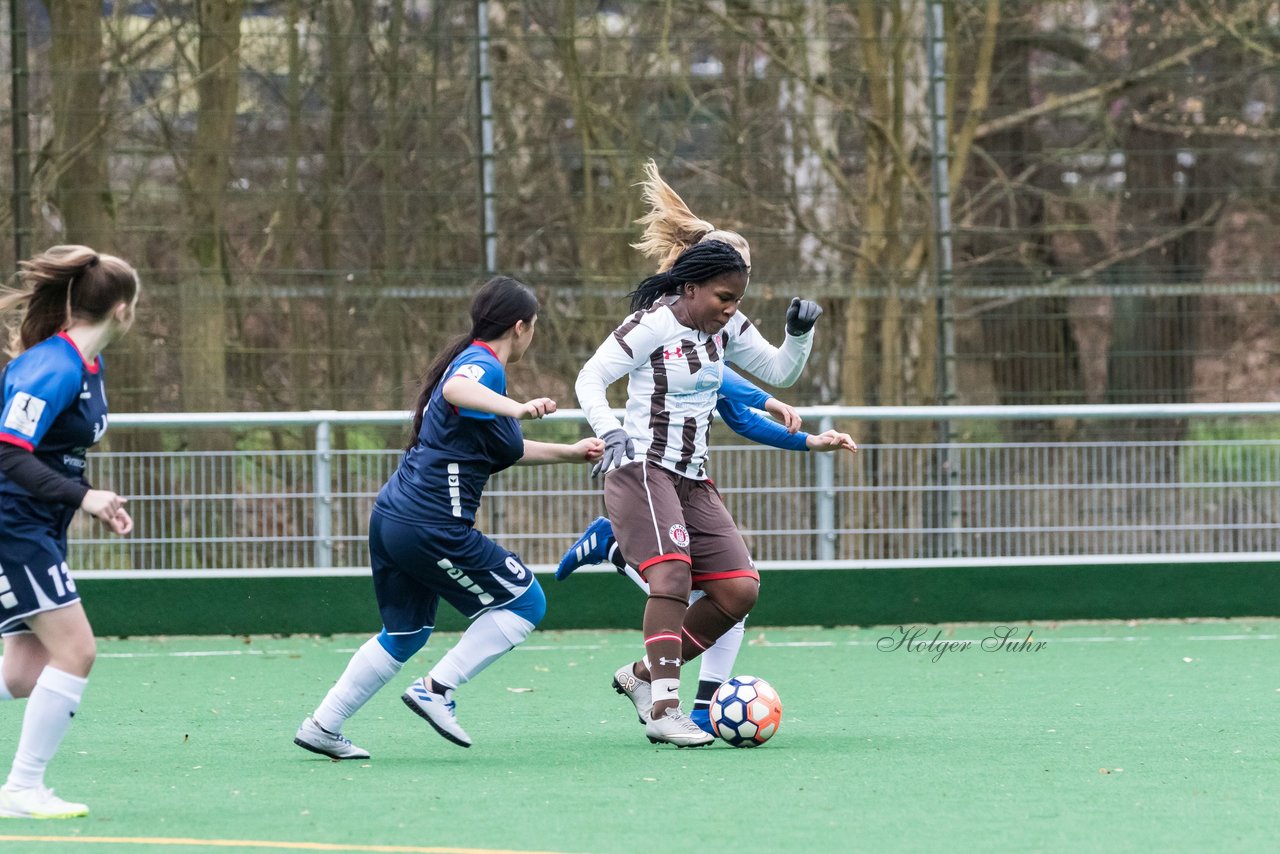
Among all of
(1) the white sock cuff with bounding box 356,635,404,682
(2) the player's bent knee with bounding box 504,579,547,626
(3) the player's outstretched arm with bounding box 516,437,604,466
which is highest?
(3) the player's outstretched arm with bounding box 516,437,604,466

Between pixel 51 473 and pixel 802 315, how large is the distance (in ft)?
8.81

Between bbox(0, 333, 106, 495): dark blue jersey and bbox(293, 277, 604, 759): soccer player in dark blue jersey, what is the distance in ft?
3.92

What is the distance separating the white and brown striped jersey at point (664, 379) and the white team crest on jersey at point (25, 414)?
202 centimetres

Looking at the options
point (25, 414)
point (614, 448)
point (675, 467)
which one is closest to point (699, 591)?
point (675, 467)

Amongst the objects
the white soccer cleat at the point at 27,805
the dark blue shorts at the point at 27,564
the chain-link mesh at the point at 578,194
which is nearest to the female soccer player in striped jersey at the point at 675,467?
the dark blue shorts at the point at 27,564

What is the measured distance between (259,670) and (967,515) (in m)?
Result: 4.22

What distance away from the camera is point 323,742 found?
5.76m

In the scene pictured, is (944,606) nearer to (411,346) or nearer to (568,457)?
(411,346)

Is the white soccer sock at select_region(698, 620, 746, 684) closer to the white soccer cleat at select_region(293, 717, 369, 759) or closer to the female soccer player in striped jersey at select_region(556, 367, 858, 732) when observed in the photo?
the female soccer player in striped jersey at select_region(556, 367, 858, 732)

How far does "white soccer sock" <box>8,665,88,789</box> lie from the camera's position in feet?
15.4

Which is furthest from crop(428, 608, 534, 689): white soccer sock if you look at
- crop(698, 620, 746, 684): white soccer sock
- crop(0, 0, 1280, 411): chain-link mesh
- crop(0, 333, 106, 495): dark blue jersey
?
crop(0, 0, 1280, 411): chain-link mesh

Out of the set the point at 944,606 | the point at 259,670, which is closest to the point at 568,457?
the point at 259,670

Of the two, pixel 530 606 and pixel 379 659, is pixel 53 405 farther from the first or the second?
pixel 530 606

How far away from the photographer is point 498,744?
6.26 metres
